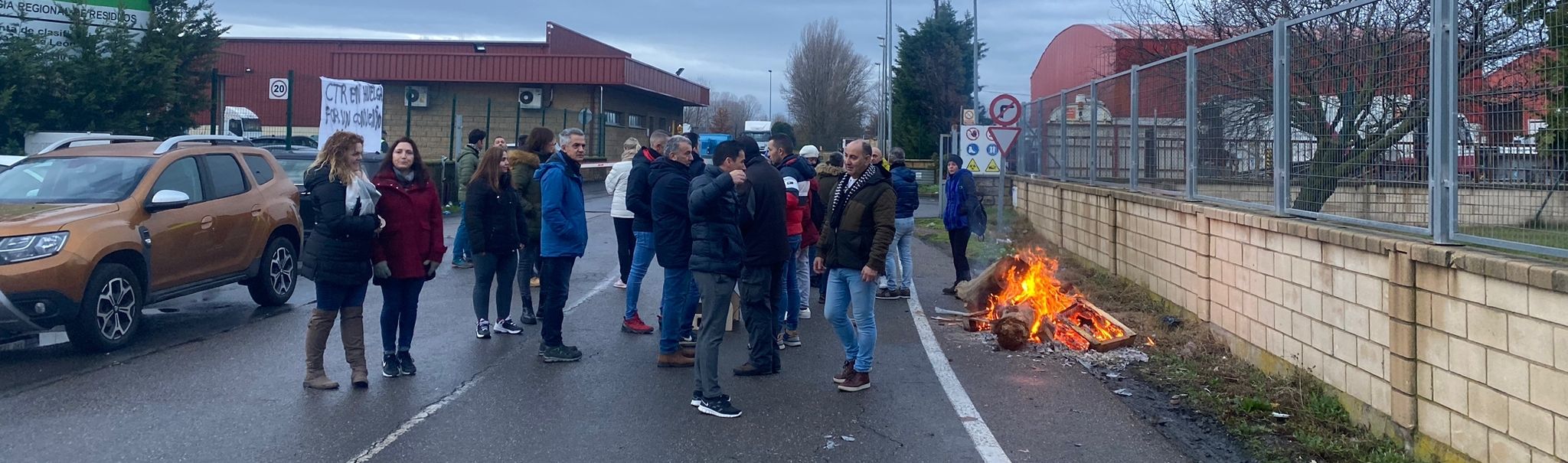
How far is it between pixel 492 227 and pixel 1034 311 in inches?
164

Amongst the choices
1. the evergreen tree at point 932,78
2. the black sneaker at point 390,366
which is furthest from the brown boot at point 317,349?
the evergreen tree at point 932,78

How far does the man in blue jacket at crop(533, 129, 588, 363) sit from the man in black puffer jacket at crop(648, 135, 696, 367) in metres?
0.82

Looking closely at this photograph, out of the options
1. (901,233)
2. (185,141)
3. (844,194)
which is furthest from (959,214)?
(185,141)

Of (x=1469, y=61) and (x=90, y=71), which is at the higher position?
(x=90, y=71)

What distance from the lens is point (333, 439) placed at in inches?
234

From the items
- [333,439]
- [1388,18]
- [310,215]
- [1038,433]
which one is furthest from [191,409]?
[310,215]

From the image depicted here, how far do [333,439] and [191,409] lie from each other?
1.21 meters

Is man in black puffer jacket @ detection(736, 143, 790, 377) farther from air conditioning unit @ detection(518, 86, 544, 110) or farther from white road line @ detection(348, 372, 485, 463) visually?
air conditioning unit @ detection(518, 86, 544, 110)

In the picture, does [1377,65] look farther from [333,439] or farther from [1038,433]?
[333,439]

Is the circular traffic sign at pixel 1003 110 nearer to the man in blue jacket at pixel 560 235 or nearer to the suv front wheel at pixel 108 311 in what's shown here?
the man in blue jacket at pixel 560 235

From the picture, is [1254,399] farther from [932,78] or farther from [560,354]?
[932,78]

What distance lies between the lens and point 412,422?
6352 mm

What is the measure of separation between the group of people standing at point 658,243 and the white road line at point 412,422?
22.0 inches

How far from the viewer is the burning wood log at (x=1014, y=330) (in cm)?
891
